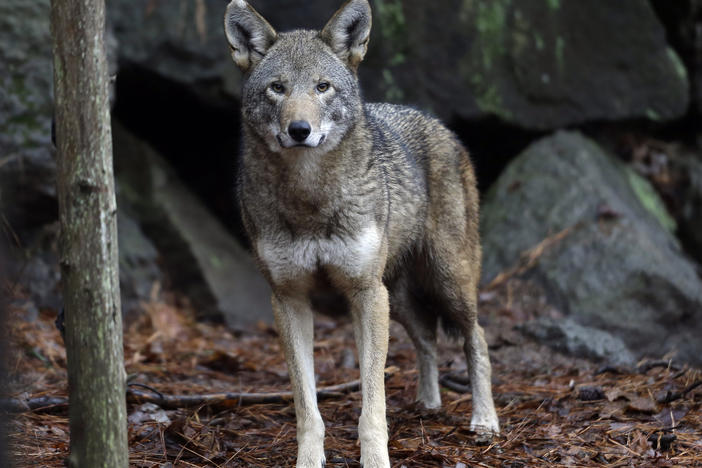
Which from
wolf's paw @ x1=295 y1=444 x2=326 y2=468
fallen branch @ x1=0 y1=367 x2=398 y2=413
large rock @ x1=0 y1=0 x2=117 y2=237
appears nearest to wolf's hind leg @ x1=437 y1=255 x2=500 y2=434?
fallen branch @ x1=0 y1=367 x2=398 y2=413

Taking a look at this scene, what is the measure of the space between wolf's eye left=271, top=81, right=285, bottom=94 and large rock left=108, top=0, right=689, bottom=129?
371cm

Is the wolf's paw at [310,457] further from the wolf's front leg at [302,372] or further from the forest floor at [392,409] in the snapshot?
the forest floor at [392,409]

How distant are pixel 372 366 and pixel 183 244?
4.23 m

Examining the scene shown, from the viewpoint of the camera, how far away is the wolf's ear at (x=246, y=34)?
4.28 m

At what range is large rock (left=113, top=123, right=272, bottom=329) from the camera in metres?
7.82

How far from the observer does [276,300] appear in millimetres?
4223

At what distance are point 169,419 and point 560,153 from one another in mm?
5328

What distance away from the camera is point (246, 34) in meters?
4.38

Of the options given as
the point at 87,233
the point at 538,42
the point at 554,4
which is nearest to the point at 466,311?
the point at 87,233

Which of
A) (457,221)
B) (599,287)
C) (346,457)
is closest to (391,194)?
(457,221)

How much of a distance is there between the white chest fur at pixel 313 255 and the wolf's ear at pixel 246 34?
3.47 feet

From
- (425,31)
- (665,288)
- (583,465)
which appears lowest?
(583,465)

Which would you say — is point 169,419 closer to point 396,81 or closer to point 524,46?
point 396,81

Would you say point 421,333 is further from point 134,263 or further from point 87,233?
point 134,263
